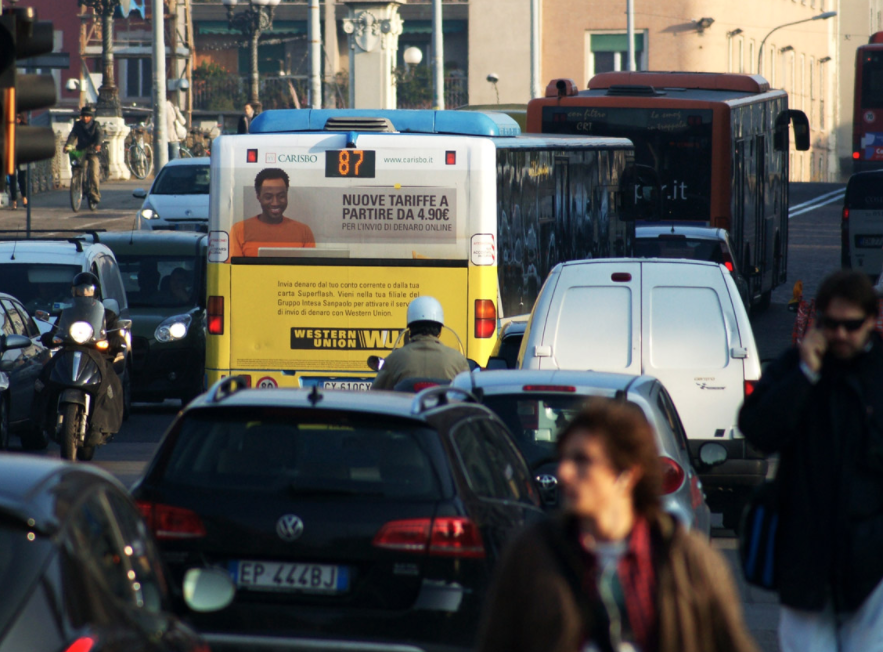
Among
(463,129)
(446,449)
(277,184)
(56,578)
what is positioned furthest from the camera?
(463,129)

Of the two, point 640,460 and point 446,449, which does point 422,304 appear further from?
point 640,460

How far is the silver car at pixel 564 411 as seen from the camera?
7750mm

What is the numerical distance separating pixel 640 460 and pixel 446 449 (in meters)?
2.74

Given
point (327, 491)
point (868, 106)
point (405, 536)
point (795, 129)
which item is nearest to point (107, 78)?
point (868, 106)

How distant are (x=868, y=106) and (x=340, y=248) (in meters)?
32.7

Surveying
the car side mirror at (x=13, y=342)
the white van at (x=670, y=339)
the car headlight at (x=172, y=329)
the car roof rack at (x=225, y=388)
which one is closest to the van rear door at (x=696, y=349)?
the white van at (x=670, y=339)

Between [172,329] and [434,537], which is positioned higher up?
[434,537]

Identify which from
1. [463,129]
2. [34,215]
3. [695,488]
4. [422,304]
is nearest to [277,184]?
[463,129]

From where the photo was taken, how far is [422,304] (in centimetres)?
959

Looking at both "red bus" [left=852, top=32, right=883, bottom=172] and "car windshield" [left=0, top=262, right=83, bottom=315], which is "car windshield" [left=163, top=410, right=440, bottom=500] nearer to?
"car windshield" [left=0, top=262, right=83, bottom=315]

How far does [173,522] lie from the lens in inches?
229

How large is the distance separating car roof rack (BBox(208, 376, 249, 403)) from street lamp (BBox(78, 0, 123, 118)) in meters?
40.9

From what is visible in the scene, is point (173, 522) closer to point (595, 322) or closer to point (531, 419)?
point (531, 419)

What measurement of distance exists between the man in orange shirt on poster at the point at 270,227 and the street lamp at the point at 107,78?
34020 mm
